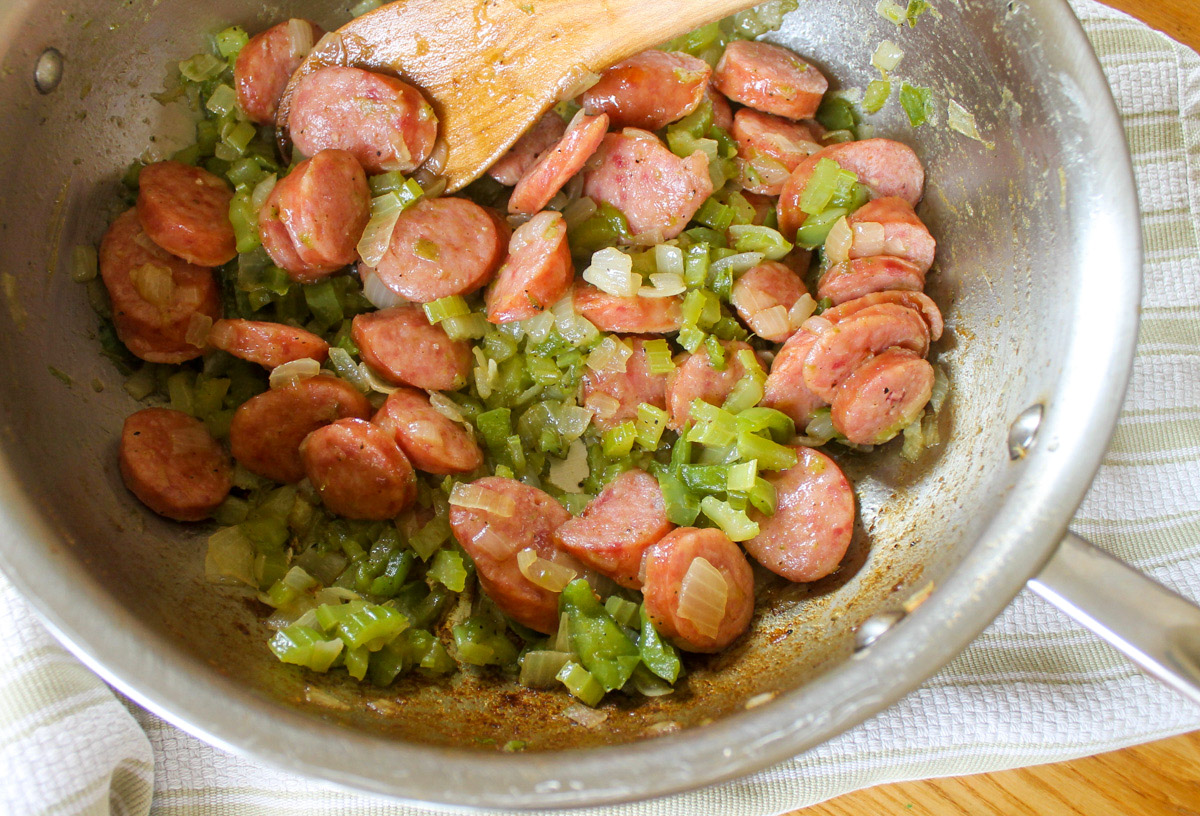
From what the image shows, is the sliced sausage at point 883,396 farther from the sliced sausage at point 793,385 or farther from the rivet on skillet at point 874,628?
the rivet on skillet at point 874,628

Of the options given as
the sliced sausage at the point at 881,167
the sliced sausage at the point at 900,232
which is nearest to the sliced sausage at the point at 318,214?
the sliced sausage at the point at 881,167

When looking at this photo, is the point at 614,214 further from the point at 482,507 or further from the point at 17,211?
the point at 17,211

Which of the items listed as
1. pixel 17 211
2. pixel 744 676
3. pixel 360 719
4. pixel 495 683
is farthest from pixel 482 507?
pixel 17 211

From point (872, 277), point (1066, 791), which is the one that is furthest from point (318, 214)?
point (1066, 791)

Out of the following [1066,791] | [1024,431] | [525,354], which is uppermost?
[1024,431]

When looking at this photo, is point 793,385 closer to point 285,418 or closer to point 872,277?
point 872,277

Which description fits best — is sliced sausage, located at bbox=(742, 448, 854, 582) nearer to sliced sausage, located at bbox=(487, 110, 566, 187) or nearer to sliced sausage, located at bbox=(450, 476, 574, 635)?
sliced sausage, located at bbox=(450, 476, 574, 635)

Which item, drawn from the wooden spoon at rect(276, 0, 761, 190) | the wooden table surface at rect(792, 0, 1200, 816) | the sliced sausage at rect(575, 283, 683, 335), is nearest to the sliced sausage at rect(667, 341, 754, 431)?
the sliced sausage at rect(575, 283, 683, 335)
